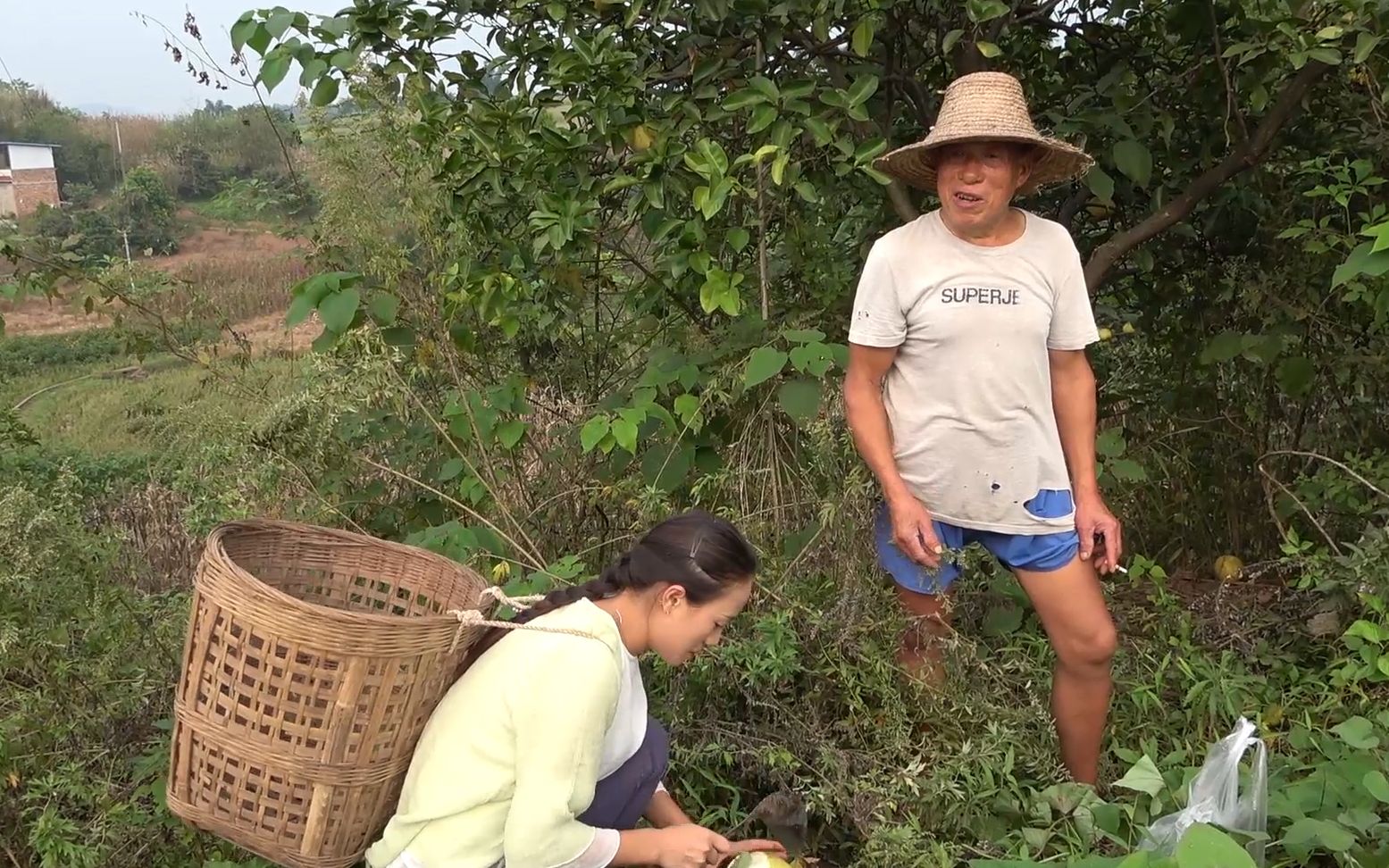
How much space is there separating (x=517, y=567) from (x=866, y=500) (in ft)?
3.13

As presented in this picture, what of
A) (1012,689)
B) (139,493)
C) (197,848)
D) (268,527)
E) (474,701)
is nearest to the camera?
(474,701)

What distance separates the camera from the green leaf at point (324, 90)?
264 cm

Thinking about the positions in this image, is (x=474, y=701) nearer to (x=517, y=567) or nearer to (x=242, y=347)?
(x=517, y=567)

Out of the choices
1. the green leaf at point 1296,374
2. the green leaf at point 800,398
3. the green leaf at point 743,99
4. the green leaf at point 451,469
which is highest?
the green leaf at point 743,99

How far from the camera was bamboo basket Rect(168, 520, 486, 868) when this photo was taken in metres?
1.64

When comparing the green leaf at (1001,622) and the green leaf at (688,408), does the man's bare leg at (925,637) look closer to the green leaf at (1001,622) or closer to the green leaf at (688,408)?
the green leaf at (1001,622)

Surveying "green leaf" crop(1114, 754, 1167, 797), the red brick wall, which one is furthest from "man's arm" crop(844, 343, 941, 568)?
the red brick wall

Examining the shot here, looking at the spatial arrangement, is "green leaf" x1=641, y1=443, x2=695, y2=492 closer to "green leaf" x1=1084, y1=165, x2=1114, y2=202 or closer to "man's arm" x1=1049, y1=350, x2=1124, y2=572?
"man's arm" x1=1049, y1=350, x2=1124, y2=572

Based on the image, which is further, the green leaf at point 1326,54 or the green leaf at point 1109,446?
the green leaf at point 1109,446

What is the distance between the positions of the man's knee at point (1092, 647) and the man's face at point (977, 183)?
0.87 metres

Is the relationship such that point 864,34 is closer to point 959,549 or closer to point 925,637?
point 959,549

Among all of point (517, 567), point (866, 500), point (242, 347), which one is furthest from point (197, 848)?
point (866, 500)

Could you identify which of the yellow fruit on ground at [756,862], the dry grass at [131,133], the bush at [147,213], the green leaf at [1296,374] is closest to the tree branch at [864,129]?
the green leaf at [1296,374]

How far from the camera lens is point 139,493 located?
179 inches
